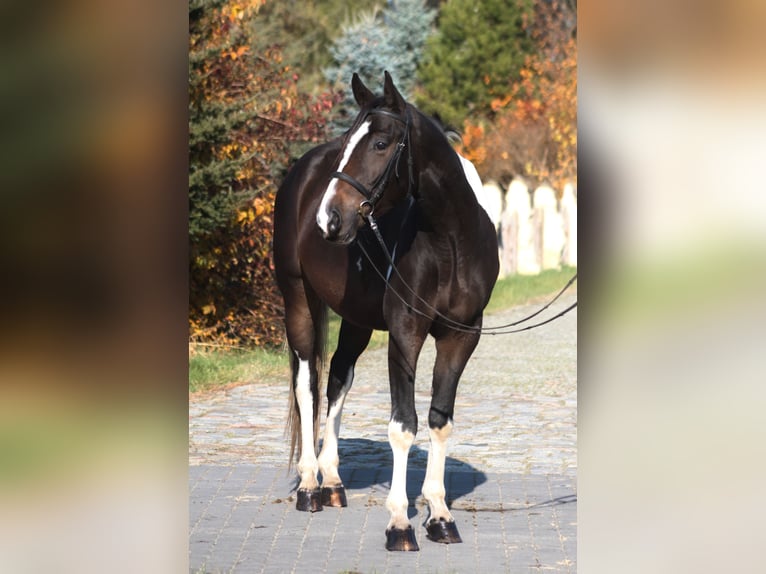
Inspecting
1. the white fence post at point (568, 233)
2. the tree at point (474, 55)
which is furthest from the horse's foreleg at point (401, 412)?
the tree at point (474, 55)

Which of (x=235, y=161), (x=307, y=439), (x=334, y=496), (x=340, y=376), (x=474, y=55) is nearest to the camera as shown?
(x=334, y=496)

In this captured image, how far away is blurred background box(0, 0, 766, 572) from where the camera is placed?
282 cm

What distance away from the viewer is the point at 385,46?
2856 centimetres

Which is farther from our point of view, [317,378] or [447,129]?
[317,378]

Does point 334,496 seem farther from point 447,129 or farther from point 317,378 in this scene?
point 447,129

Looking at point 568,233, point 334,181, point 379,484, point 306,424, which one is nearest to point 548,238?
point 568,233

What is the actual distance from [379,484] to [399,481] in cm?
134

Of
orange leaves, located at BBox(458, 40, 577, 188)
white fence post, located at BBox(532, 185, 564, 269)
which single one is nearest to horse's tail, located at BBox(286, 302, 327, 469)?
white fence post, located at BBox(532, 185, 564, 269)

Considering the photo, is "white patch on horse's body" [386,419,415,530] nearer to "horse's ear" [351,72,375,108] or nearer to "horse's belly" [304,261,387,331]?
"horse's belly" [304,261,387,331]
